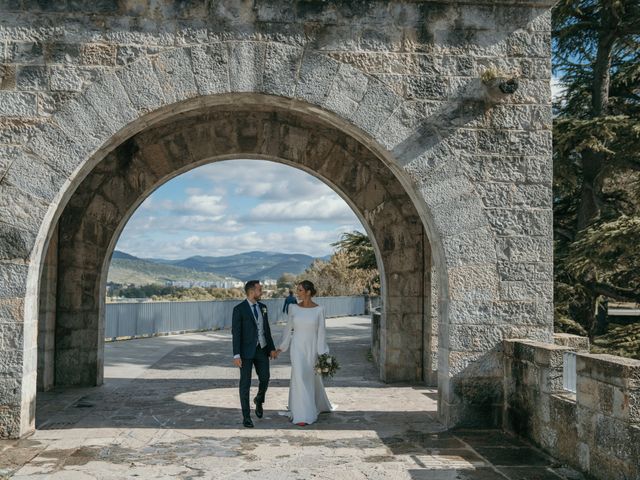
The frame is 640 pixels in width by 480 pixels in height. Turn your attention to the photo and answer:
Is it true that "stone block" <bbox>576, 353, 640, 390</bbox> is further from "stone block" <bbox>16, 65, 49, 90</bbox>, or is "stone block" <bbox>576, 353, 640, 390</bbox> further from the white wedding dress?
"stone block" <bbox>16, 65, 49, 90</bbox>

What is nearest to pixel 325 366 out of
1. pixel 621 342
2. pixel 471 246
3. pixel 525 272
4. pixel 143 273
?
pixel 471 246

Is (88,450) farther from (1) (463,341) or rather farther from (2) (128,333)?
(2) (128,333)

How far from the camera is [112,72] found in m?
6.45

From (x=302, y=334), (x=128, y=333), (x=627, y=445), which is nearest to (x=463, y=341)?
(x=302, y=334)

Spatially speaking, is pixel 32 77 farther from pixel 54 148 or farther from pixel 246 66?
pixel 246 66

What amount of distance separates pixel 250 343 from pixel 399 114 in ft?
8.99

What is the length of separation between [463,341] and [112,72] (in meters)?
4.20

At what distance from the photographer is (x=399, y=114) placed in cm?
671

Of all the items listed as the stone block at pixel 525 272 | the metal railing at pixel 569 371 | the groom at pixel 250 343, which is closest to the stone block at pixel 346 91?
the groom at pixel 250 343

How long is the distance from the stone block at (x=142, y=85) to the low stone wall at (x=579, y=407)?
13.4ft

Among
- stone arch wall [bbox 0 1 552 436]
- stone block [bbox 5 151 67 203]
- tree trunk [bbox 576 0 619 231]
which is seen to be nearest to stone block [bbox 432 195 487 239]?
stone arch wall [bbox 0 1 552 436]

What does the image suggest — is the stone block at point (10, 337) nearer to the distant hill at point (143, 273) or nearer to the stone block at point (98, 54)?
the stone block at point (98, 54)

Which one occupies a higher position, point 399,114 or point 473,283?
point 399,114

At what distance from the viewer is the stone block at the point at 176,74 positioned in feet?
21.3
